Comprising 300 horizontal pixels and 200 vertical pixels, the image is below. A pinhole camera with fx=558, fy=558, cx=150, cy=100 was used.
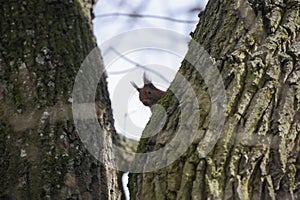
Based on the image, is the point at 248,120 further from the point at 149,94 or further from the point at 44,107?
the point at 149,94

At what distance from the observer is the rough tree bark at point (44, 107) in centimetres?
190

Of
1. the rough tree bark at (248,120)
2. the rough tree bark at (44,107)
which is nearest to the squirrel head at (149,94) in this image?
the rough tree bark at (44,107)

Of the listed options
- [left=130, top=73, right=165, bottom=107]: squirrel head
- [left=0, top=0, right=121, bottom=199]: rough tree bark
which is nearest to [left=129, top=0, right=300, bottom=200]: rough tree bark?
[left=0, top=0, right=121, bottom=199]: rough tree bark

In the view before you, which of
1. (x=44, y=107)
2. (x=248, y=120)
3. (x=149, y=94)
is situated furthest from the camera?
(x=149, y=94)

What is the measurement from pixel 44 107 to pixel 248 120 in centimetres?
95

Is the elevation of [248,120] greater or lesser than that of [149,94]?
lesser

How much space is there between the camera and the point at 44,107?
82.3 inches

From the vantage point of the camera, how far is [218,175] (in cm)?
131

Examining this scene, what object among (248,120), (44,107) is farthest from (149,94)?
(248,120)

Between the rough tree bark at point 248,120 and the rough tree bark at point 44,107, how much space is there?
1.74 feet

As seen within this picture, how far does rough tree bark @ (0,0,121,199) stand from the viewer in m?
1.90

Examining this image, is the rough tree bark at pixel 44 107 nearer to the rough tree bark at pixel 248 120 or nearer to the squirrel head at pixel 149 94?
the squirrel head at pixel 149 94

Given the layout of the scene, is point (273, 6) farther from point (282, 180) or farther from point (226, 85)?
point (282, 180)

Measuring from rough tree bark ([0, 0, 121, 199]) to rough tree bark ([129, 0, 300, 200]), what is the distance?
529mm
